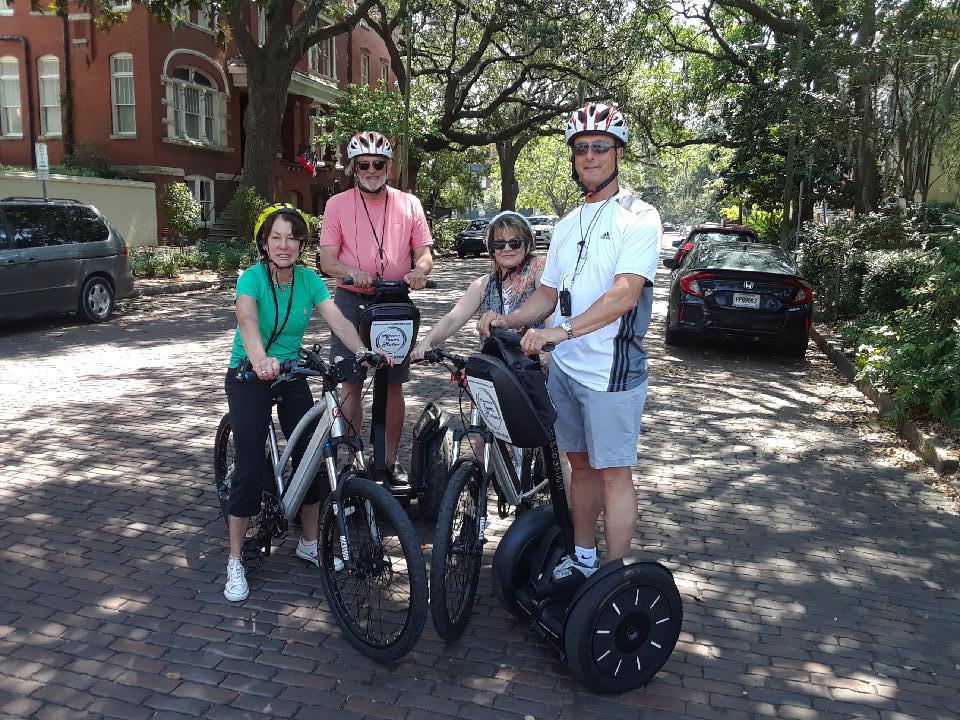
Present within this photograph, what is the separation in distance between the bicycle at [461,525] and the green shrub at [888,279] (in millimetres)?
8297

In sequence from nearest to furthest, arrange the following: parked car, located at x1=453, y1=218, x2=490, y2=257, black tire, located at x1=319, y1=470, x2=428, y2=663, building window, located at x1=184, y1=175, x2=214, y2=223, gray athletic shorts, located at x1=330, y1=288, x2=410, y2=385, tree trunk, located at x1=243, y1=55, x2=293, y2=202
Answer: black tire, located at x1=319, y1=470, x2=428, y2=663
gray athletic shorts, located at x1=330, y1=288, x2=410, y2=385
tree trunk, located at x1=243, y1=55, x2=293, y2=202
building window, located at x1=184, y1=175, x2=214, y2=223
parked car, located at x1=453, y1=218, x2=490, y2=257

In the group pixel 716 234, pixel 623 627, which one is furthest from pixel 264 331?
pixel 716 234

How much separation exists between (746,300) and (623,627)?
328 inches

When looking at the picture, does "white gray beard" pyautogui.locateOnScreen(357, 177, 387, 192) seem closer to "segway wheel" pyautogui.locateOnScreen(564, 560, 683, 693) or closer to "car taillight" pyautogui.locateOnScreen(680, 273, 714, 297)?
"segway wheel" pyautogui.locateOnScreen(564, 560, 683, 693)

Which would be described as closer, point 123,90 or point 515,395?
point 515,395

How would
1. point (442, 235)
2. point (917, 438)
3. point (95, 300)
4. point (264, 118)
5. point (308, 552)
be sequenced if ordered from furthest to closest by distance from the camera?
1. point (442, 235)
2. point (264, 118)
3. point (95, 300)
4. point (917, 438)
5. point (308, 552)

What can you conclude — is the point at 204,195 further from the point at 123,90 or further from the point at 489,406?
the point at 489,406

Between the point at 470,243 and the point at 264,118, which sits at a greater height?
the point at 264,118

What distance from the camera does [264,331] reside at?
4055 millimetres

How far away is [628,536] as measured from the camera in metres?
3.51

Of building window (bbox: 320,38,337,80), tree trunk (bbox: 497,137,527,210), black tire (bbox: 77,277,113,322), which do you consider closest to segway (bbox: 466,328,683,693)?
black tire (bbox: 77,277,113,322)

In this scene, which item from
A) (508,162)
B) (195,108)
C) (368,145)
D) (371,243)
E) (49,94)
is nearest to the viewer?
(368,145)

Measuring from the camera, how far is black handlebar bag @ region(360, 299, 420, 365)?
165 inches

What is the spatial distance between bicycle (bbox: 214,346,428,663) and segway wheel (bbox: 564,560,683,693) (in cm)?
63
